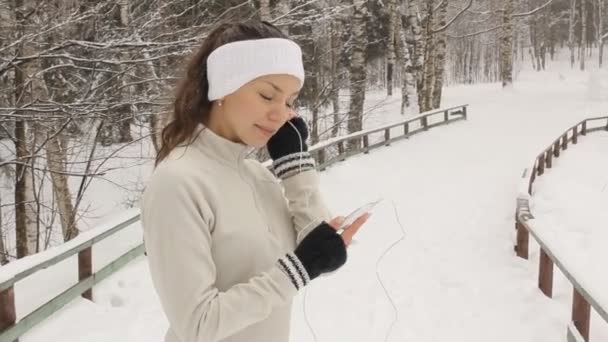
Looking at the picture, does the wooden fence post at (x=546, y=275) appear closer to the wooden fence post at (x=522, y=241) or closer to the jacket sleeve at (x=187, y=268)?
the wooden fence post at (x=522, y=241)

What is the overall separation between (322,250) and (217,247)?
306 millimetres

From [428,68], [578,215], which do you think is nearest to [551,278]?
[578,215]

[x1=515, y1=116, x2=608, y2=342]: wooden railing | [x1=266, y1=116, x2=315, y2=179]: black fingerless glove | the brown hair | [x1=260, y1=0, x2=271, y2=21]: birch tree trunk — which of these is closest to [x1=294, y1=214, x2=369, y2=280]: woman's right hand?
[x1=266, y1=116, x2=315, y2=179]: black fingerless glove

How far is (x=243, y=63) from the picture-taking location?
1677mm

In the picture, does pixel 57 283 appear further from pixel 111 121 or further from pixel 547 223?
pixel 547 223

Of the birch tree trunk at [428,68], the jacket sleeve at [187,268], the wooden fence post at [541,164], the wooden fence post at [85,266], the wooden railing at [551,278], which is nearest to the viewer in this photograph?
the jacket sleeve at [187,268]

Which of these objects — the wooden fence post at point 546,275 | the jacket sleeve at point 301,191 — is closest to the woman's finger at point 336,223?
the jacket sleeve at point 301,191

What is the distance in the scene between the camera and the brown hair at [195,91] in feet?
5.70

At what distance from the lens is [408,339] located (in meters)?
5.12

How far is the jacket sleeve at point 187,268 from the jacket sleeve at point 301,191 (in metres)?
0.39

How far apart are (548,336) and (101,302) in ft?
13.3

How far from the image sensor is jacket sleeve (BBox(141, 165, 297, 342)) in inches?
58.3

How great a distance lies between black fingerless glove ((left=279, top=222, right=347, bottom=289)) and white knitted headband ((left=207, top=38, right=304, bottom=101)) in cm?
49

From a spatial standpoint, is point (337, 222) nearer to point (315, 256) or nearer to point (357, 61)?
point (315, 256)
